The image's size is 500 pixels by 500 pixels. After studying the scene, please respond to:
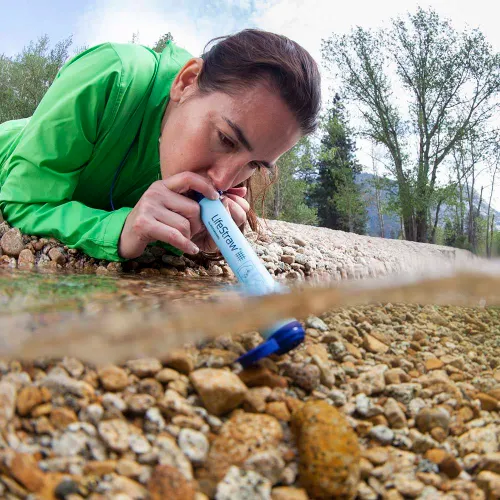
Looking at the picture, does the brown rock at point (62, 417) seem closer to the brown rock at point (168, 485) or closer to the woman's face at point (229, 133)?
the brown rock at point (168, 485)

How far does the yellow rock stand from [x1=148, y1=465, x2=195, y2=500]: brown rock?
66 millimetres

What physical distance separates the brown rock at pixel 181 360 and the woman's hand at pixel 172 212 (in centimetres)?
52

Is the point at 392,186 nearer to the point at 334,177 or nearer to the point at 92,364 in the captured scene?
the point at 334,177

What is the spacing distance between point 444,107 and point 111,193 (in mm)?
7171

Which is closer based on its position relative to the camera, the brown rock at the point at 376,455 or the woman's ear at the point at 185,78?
the brown rock at the point at 376,455

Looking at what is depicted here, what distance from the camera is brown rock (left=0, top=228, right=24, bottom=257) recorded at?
1025 mm

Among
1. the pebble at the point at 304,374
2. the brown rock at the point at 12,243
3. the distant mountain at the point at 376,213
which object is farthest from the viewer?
the distant mountain at the point at 376,213

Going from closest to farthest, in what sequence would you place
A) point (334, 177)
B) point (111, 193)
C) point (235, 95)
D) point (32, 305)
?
point (32, 305), point (235, 95), point (111, 193), point (334, 177)

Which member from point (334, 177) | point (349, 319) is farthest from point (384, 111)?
point (349, 319)

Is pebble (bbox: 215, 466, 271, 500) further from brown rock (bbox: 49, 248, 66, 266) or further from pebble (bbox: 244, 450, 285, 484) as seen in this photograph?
brown rock (bbox: 49, 248, 66, 266)

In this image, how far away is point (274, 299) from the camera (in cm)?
41

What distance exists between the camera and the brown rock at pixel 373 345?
39 cm

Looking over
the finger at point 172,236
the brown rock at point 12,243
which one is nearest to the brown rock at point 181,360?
the finger at point 172,236


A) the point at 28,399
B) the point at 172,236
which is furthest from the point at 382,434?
the point at 172,236
